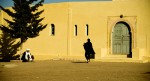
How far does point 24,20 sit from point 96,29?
18.1 ft

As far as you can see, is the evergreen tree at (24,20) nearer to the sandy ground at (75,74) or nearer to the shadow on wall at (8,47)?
the shadow on wall at (8,47)

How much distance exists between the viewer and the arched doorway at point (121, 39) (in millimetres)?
28625

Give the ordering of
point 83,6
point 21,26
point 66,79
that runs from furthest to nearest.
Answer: point 83,6 < point 21,26 < point 66,79

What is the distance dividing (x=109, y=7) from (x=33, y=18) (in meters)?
5.79

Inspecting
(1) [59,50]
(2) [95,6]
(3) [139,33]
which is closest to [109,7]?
(2) [95,6]

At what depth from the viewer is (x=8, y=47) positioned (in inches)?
1241

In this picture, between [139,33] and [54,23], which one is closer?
[139,33]

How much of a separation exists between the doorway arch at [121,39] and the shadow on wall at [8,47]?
795 centimetres

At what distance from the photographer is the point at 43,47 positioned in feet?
99.4

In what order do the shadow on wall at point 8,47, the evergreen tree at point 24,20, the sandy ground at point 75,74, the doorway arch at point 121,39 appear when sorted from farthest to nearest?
1. the shadow on wall at point 8,47
2. the doorway arch at point 121,39
3. the evergreen tree at point 24,20
4. the sandy ground at point 75,74

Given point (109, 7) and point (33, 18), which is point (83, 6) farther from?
point (33, 18)

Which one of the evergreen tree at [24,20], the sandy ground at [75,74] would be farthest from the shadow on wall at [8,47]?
the sandy ground at [75,74]

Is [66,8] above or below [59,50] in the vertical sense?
above

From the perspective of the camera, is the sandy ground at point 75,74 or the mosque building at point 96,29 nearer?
the sandy ground at point 75,74
